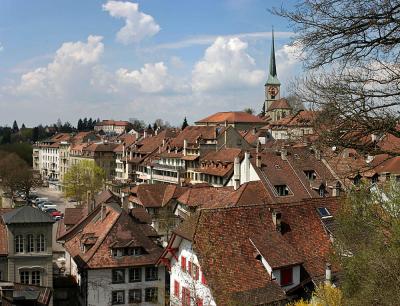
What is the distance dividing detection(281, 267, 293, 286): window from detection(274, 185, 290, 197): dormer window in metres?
18.3

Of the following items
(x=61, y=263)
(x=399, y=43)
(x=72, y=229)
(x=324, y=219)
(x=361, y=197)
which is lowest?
(x=61, y=263)

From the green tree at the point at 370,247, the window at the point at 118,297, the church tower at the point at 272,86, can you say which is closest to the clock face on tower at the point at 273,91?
the church tower at the point at 272,86

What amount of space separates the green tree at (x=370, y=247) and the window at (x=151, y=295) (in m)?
16.1

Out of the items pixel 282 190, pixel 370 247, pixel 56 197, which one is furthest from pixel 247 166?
pixel 56 197

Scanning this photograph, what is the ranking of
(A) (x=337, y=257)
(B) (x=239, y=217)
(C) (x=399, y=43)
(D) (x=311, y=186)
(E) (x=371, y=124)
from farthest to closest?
(D) (x=311, y=186) < (B) (x=239, y=217) < (A) (x=337, y=257) < (E) (x=371, y=124) < (C) (x=399, y=43)

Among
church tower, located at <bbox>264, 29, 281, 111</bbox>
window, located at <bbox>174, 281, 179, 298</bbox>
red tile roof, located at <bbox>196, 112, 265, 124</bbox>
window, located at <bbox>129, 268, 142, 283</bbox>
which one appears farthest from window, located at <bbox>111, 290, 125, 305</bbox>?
church tower, located at <bbox>264, 29, 281, 111</bbox>

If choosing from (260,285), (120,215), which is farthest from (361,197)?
(120,215)

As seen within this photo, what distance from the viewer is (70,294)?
123 feet

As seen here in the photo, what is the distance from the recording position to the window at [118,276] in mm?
33969

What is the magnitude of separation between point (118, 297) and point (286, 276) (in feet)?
44.8

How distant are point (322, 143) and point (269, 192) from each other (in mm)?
31762

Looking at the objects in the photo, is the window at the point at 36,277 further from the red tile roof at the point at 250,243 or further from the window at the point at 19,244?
the red tile roof at the point at 250,243

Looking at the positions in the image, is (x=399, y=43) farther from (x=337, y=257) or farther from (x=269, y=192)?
(x=269, y=192)

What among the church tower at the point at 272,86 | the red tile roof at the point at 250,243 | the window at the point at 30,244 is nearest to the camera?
the red tile roof at the point at 250,243
